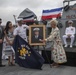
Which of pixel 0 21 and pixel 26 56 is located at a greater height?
→ pixel 0 21

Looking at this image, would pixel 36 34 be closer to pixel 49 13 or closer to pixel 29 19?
pixel 49 13

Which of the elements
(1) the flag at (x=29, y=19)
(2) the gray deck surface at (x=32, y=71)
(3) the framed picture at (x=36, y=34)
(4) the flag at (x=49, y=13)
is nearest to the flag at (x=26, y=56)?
(2) the gray deck surface at (x=32, y=71)

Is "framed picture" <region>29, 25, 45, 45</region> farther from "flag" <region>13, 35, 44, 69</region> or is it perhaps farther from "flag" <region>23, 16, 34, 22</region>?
"flag" <region>23, 16, 34, 22</region>

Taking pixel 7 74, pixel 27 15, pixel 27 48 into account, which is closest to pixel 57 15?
pixel 27 15

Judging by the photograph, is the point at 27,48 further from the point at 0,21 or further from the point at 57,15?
the point at 57,15

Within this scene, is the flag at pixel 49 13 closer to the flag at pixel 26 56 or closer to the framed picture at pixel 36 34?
the framed picture at pixel 36 34

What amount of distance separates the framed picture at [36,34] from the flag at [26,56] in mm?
912

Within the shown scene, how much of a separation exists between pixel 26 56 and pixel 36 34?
1368 mm

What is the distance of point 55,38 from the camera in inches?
364

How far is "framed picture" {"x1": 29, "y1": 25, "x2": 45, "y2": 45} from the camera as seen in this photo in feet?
32.7

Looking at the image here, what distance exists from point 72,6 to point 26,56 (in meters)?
7.44

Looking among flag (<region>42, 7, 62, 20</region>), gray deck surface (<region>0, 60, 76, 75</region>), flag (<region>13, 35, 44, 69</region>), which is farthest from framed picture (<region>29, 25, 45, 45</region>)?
flag (<region>42, 7, 62, 20</region>)

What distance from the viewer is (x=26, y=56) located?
8.97 metres

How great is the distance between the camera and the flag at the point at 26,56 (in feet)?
28.9
